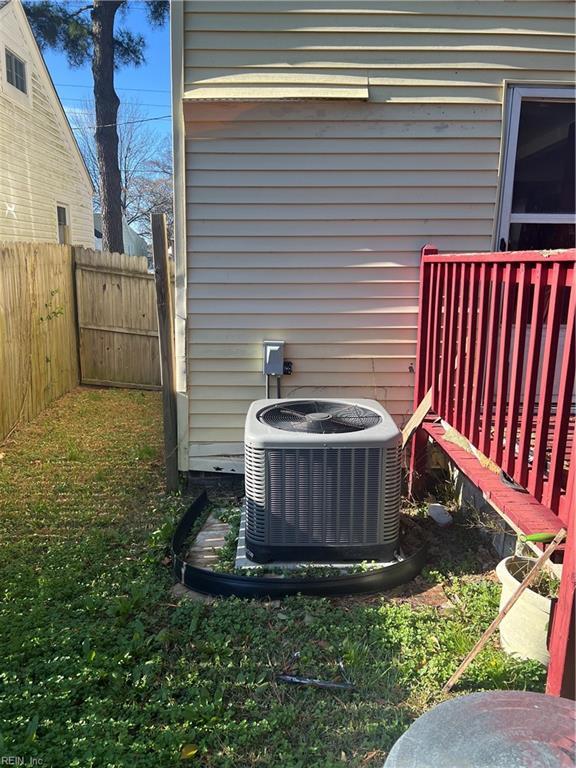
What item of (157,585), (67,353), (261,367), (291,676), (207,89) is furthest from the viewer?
(67,353)

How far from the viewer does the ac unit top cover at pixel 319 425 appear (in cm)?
299

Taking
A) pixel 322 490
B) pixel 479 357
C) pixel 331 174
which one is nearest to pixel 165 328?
pixel 331 174

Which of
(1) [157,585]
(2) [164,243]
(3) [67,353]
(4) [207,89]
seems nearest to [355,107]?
(4) [207,89]

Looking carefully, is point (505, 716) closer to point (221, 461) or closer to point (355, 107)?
point (221, 461)

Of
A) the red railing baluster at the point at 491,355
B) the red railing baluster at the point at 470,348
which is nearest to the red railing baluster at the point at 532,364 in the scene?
the red railing baluster at the point at 491,355

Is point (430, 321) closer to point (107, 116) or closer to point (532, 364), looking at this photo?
point (532, 364)

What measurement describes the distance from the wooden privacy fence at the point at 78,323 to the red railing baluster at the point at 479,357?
184 inches

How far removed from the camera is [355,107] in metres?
3.90

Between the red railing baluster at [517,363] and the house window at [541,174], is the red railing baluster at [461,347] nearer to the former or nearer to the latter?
the red railing baluster at [517,363]

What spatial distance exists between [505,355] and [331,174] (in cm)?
204

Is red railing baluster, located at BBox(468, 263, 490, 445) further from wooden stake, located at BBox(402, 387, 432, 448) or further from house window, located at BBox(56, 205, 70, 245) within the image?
house window, located at BBox(56, 205, 70, 245)

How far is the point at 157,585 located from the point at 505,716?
2.13 m

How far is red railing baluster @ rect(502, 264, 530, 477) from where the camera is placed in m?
2.29

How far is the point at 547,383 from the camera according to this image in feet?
6.89
